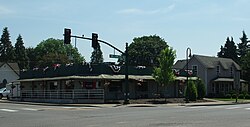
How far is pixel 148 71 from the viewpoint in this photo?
51562 millimetres

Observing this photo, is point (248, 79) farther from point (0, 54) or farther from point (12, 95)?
point (0, 54)

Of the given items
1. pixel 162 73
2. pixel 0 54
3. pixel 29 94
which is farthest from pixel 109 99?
pixel 0 54

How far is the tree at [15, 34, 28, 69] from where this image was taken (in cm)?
11369

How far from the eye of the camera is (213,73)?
66.9 metres

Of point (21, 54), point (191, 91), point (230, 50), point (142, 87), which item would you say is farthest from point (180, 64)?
point (21, 54)

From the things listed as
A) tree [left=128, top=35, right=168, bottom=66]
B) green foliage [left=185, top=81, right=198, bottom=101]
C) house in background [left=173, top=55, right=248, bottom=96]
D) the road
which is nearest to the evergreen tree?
tree [left=128, top=35, right=168, bottom=66]

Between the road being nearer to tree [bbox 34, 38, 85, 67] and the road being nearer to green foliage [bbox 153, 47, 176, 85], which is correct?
green foliage [bbox 153, 47, 176, 85]

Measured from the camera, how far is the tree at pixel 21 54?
11369 centimetres

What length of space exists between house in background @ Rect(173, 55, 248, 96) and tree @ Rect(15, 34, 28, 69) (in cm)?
5760

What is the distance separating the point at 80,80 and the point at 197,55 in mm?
27814

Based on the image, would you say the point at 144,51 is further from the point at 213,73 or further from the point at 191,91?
the point at 191,91

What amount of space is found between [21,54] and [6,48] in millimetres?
4383

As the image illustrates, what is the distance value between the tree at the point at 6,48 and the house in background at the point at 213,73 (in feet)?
194

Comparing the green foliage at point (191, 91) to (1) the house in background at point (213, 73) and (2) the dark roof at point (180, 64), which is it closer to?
(1) the house in background at point (213, 73)
